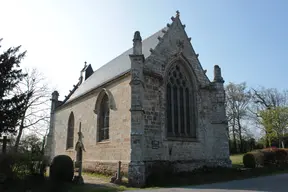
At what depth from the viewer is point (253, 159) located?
19.0 metres

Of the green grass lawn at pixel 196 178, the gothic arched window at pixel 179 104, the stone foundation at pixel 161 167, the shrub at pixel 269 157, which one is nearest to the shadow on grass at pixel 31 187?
the green grass lawn at pixel 196 178

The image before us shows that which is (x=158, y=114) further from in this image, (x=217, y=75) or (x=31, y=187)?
(x=31, y=187)

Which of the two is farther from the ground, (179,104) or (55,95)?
(55,95)

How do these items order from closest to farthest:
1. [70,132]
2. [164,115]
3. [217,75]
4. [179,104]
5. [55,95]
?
[164,115]
[179,104]
[217,75]
[70,132]
[55,95]

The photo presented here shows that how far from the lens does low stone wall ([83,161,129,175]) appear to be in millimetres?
13570

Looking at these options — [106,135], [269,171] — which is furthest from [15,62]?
[269,171]

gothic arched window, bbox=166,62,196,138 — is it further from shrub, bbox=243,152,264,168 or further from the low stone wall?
shrub, bbox=243,152,264,168

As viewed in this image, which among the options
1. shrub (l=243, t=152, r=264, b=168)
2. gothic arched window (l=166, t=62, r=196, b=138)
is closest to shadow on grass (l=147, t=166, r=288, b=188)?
shrub (l=243, t=152, r=264, b=168)

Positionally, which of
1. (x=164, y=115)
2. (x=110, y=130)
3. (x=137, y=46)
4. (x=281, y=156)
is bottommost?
(x=281, y=156)

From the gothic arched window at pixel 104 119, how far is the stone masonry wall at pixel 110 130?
45cm

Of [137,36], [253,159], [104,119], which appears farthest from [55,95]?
[253,159]

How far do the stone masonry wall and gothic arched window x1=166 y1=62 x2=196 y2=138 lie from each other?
271 centimetres

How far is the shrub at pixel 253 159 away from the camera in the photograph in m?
18.9

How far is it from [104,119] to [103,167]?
331cm
